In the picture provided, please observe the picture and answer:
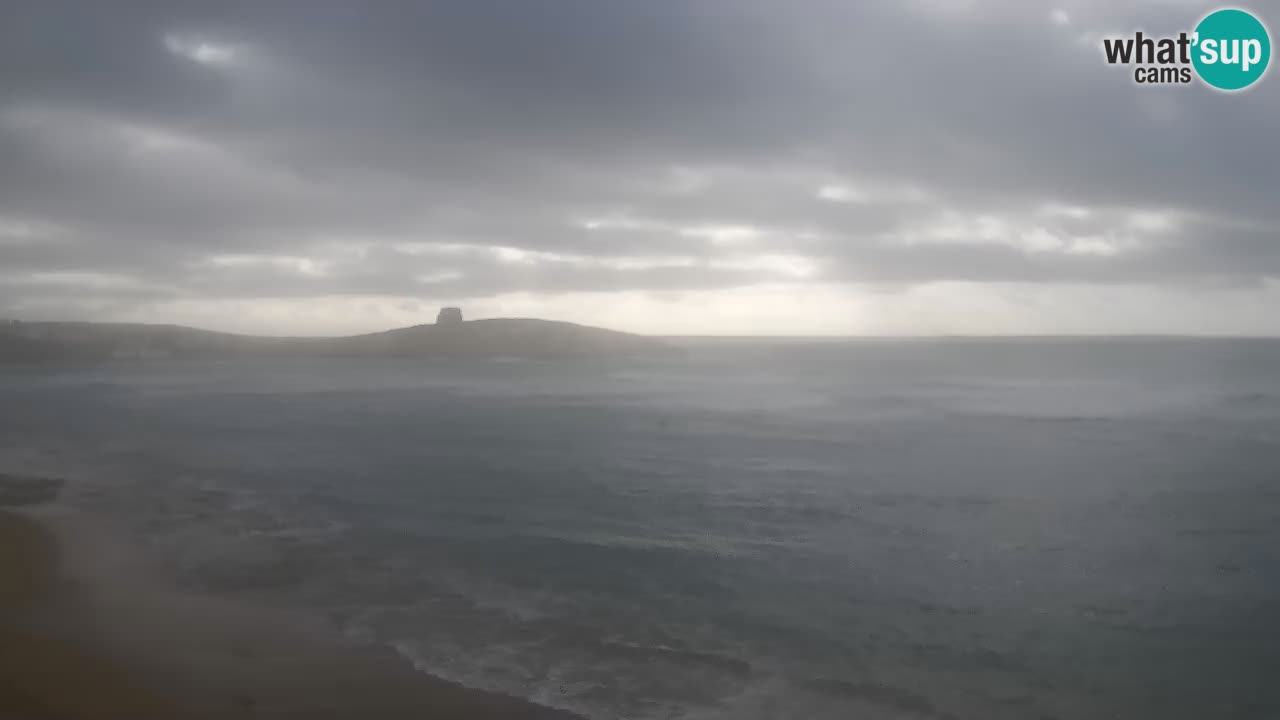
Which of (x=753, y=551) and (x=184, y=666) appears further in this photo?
(x=753, y=551)

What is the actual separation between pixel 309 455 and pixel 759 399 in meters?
Result: 42.7

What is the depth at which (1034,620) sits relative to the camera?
13.8 m

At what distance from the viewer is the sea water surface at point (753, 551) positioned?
11469 mm

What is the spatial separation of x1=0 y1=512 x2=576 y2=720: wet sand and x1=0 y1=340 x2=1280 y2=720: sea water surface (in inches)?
26.1

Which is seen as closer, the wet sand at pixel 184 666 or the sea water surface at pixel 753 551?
the wet sand at pixel 184 666

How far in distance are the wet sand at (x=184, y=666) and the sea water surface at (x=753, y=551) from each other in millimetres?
663

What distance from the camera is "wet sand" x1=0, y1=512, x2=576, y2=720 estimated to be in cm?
1002

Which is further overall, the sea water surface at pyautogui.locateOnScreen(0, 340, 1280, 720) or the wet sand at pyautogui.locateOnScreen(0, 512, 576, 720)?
the sea water surface at pyautogui.locateOnScreen(0, 340, 1280, 720)

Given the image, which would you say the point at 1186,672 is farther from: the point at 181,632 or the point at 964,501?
the point at 181,632

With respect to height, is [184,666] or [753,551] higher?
[184,666]

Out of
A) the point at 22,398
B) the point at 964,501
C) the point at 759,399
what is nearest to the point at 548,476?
the point at 964,501

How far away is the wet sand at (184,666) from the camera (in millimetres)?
10023

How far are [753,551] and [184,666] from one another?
11.5 meters

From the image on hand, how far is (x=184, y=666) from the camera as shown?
36.6ft
